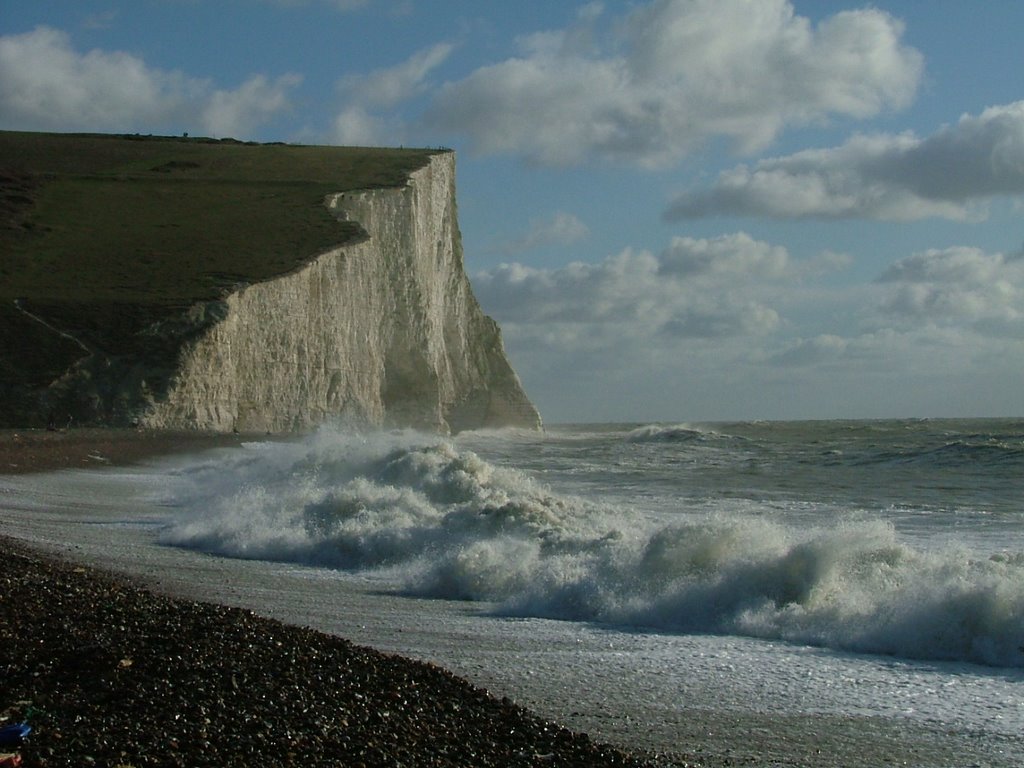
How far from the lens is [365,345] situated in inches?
1790

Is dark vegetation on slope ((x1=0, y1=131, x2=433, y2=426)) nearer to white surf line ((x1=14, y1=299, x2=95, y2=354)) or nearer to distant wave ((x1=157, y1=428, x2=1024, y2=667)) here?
white surf line ((x1=14, y1=299, x2=95, y2=354))

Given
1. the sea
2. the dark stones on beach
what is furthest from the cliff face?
the dark stones on beach

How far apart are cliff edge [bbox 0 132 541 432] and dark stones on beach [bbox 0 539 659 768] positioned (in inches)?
1081

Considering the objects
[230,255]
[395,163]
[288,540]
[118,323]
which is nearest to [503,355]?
[395,163]

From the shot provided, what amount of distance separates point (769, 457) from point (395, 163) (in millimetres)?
29374

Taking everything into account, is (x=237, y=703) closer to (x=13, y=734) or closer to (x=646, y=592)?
(x=13, y=734)

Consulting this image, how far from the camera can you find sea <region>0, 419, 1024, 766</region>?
566 centimetres

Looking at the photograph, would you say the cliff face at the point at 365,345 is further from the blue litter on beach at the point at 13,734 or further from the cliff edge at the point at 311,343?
the blue litter on beach at the point at 13,734

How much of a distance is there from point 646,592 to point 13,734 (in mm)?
5286

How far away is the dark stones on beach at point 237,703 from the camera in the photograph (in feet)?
14.6

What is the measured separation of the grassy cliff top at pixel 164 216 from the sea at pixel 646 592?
21707 millimetres

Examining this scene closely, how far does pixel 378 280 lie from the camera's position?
151 ft

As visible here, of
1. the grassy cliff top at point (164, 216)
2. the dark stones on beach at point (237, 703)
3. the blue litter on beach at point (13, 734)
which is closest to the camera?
the blue litter on beach at point (13, 734)

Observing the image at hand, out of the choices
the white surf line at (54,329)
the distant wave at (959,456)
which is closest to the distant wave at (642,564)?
the distant wave at (959,456)
